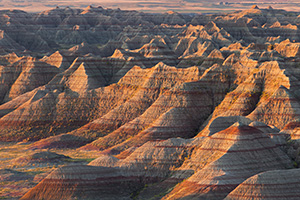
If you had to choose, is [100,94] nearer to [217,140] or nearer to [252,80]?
[252,80]

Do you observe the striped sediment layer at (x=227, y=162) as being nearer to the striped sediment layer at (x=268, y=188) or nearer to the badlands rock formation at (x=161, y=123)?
the badlands rock formation at (x=161, y=123)

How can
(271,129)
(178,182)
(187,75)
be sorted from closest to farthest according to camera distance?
(178,182), (271,129), (187,75)

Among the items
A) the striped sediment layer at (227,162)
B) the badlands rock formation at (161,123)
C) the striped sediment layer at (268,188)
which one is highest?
the striped sediment layer at (268,188)

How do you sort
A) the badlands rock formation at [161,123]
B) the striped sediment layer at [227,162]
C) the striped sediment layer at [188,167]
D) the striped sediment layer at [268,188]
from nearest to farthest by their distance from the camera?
the striped sediment layer at [268,188]
the striped sediment layer at [227,162]
the striped sediment layer at [188,167]
the badlands rock formation at [161,123]

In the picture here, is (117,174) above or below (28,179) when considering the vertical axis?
above

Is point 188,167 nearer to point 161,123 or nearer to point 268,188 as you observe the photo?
point 268,188

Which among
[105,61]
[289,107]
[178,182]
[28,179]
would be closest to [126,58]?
[105,61]

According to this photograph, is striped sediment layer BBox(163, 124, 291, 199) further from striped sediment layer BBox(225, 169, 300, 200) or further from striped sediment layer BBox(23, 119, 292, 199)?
striped sediment layer BBox(225, 169, 300, 200)

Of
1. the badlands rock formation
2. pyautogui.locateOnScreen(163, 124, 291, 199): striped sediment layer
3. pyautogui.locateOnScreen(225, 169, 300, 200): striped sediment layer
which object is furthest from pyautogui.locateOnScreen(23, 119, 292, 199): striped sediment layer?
pyautogui.locateOnScreen(225, 169, 300, 200): striped sediment layer

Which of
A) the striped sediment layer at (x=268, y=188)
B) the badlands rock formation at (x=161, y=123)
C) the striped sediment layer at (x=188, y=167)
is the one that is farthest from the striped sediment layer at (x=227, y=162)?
the striped sediment layer at (x=268, y=188)
